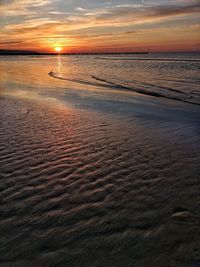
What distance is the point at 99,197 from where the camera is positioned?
4.99 meters

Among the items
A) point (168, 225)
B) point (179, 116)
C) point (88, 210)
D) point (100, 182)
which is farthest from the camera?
point (179, 116)

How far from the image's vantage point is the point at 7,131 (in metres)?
8.92

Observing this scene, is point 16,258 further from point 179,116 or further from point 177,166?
point 179,116

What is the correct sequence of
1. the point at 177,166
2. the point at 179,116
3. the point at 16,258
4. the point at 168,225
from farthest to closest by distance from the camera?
the point at 179,116
the point at 177,166
the point at 168,225
the point at 16,258

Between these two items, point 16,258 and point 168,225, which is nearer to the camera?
point 16,258

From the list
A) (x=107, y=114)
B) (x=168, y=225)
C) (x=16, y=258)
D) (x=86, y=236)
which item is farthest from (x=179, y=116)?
(x=16, y=258)

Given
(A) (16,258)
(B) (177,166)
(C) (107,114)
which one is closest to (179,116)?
(C) (107,114)

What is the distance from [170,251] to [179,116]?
27.7 ft

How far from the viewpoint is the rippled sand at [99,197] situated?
3621 millimetres

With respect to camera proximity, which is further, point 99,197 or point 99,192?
point 99,192

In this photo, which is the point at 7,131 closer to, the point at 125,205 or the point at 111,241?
the point at 125,205

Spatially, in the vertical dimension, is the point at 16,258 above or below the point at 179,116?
below

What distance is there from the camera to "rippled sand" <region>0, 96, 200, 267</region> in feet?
11.9

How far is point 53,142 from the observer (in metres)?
7.92
